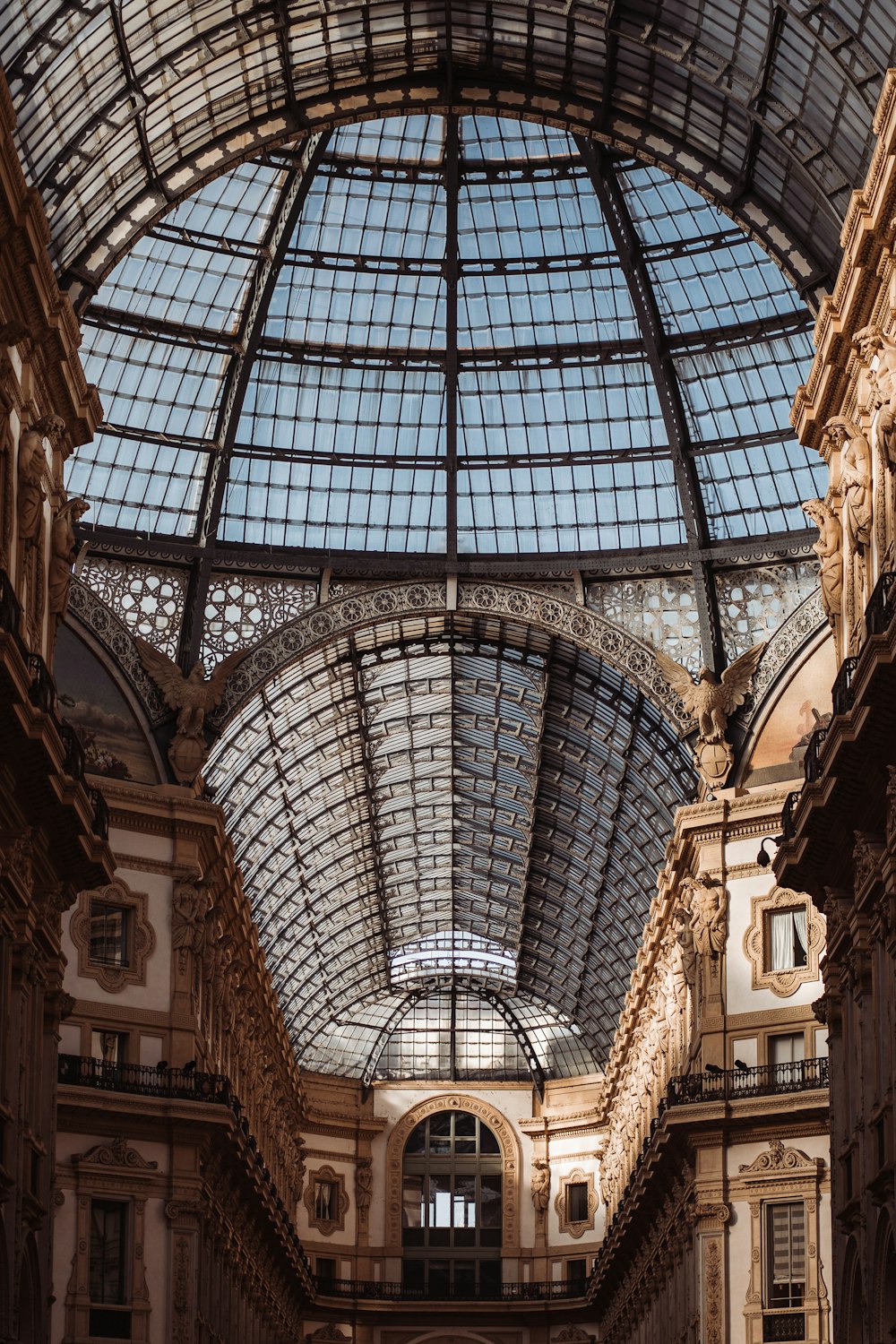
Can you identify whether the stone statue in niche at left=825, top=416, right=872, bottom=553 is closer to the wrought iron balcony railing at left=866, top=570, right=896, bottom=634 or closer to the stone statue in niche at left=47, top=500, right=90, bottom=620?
the wrought iron balcony railing at left=866, top=570, right=896, bottom=634

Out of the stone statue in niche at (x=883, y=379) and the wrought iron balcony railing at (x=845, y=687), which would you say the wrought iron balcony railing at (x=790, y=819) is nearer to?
the wrought iron balcony railing at (x=845, y=687)

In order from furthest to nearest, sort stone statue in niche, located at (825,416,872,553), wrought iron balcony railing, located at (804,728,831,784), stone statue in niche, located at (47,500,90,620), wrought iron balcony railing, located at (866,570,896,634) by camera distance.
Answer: stone statue in niche, located at (47,500,90,620)
stone statue in niche, located at (825,416,872,553)
wrought iron balcony railing, located at (804,728,831,784)
wrought iron balcony railing, located at (866,570,896,634)

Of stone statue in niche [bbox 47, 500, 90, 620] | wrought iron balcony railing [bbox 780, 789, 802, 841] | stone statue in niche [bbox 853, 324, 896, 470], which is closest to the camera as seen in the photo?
stone statue in niche [bbox 853, 324, 896, 470]

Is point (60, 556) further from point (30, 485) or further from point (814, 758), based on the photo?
point (814, 758)

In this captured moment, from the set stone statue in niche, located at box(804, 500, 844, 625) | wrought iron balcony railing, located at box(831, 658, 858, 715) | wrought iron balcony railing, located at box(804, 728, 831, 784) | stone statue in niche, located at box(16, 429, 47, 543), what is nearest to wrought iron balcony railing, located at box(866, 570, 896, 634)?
wrought iron balcony railing, located at box(831, 658, 858, 715)

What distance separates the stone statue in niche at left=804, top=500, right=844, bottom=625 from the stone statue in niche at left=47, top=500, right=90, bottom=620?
1385 cm

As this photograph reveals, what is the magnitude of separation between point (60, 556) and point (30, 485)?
3.36 metres

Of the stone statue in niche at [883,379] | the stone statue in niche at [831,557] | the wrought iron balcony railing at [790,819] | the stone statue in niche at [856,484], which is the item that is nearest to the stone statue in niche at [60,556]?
the stone statue in niche at [831,557]

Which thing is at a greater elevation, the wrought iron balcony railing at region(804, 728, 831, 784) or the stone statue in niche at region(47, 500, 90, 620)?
the stone statue in niche at region(47, 500, 90, 620)

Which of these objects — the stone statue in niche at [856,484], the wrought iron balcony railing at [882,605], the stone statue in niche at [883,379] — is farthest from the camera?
the stone statue in niche at [856,484]

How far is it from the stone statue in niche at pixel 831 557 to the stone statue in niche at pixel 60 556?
13.8 meters

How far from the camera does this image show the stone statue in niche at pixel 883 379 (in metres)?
33.1

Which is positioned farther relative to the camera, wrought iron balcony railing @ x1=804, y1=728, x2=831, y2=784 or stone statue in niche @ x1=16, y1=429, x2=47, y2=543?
stone statue in niche @ x1=16, y1=429, x2=47, y2=543

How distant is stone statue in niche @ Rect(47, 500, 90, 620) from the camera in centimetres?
3821
